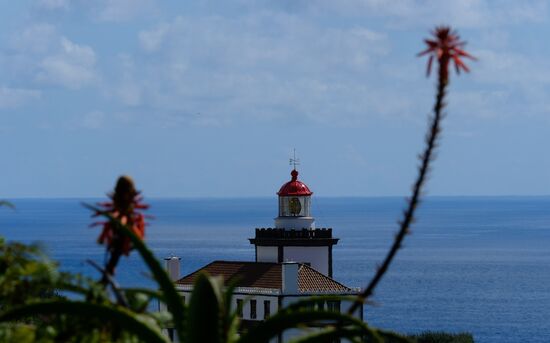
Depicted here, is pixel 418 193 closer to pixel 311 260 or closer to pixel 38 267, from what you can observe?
pixel 38 267

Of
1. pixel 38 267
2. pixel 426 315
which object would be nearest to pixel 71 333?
pixel 38 267

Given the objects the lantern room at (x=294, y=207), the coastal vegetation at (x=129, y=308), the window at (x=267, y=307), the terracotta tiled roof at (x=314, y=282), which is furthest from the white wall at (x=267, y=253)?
the coastal vegetation at (x=129, y=308)

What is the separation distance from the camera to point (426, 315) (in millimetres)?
114375

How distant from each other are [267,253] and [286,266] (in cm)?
677

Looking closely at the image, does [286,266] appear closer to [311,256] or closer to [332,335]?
[311,256]

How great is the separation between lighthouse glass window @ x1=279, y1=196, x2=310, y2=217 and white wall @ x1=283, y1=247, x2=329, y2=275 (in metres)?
1.60

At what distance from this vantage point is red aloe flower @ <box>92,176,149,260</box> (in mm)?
6973

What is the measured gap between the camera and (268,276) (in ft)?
185

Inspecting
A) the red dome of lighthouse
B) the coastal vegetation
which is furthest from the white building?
the coastal vegetation

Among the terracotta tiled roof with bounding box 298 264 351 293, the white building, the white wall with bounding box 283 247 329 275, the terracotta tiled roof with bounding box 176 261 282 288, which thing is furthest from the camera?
the white wall with bounding box 283 247 329 275

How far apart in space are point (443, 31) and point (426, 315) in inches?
4300

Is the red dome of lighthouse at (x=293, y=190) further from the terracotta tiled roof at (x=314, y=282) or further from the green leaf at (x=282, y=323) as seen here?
the green leaf at (x=282, y=323)

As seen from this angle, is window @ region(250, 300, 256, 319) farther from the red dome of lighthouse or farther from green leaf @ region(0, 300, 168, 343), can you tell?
green leaf @ region(0, 300, 168, 343)

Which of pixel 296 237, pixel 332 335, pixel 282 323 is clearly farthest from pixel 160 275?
pixel 296 237
